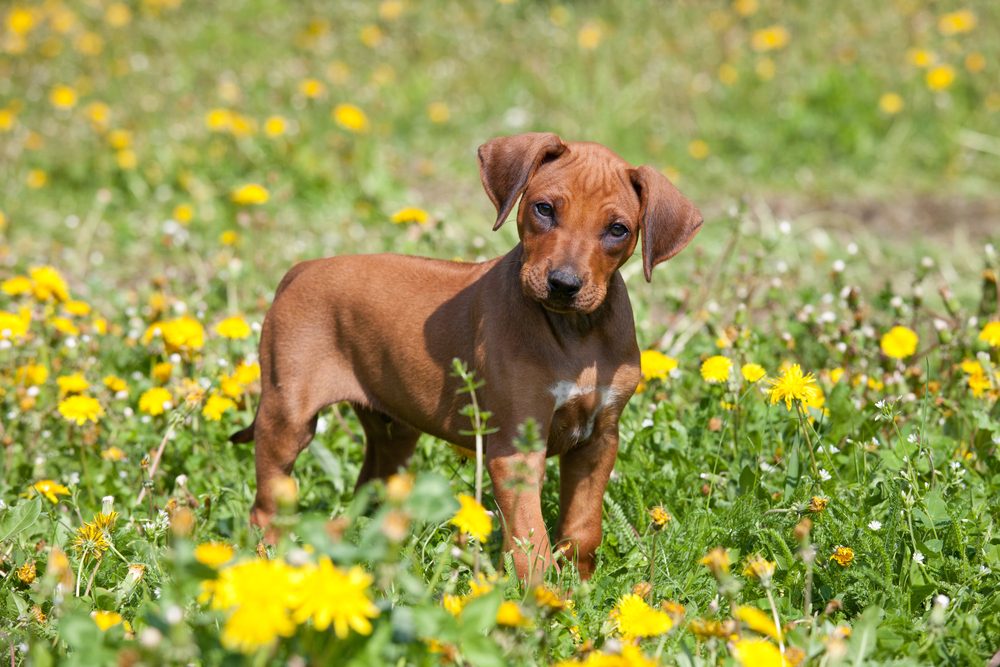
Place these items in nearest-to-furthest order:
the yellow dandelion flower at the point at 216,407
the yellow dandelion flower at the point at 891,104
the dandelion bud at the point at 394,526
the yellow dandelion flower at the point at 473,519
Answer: the dandelion bud at the point at 394,526
the yellow dandelion flower at the point at 473,519
the yellow dandelion flower at the point at 216,407
the yellow dandelion flower at the point at 891,104

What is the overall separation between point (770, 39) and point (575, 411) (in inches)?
273

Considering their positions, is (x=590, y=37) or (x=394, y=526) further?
(x=590, y=37)

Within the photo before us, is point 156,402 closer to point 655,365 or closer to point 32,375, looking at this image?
point 32,375

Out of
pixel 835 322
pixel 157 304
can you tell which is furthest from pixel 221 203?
pixel 835 322

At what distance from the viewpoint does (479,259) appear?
227 inches

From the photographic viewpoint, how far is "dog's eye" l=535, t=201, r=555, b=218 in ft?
10.9

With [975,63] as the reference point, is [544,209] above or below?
above

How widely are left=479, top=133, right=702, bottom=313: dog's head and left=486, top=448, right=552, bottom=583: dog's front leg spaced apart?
464 millimetres

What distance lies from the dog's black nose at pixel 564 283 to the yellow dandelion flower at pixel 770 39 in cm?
706

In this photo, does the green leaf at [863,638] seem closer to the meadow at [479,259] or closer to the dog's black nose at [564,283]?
the meadow at [479,259]

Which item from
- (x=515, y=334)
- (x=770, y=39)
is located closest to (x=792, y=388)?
(x=515, y=334)

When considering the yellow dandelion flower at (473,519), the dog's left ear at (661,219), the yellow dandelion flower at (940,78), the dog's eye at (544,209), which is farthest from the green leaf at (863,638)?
the yellow dandelion flower at (940,78)

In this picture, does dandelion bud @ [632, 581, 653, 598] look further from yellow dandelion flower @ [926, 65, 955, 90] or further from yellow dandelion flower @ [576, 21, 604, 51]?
yellow dandelion flower @ [576, 21, 604, 51]

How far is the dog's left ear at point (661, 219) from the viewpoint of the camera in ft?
11.0
